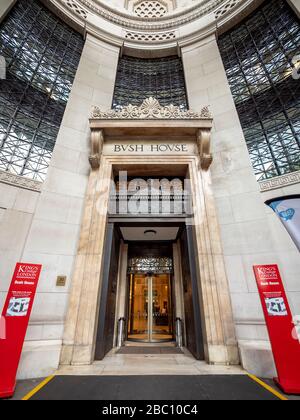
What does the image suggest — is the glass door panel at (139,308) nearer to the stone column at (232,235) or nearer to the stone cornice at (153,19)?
the stone column at (232,235)

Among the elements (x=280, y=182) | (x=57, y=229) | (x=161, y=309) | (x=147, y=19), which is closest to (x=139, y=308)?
(x=161, y=309)

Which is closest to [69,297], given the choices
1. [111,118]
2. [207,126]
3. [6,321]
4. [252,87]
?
[6,321]

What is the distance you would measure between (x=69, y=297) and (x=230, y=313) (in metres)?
4.53

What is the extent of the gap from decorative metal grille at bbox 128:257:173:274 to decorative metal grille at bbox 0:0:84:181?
5.29 metres

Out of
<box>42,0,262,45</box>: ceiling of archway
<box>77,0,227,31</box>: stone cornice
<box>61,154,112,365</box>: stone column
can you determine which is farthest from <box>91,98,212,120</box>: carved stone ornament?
<box>77,0,227,31</box>: stone cornice

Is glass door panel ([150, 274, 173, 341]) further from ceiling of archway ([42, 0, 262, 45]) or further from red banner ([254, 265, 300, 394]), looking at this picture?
ceiling of archway ([42, 0, 262, 45])

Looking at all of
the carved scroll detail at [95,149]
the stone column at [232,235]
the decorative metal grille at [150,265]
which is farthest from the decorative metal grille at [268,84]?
the carved scroll detail at [95,149]

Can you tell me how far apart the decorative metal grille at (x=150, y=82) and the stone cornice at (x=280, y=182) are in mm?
5747

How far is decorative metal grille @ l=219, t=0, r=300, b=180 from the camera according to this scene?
664 centimetres

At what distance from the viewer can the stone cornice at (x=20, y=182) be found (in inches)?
232

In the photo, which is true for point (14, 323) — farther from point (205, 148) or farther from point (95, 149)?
point (205, 148)

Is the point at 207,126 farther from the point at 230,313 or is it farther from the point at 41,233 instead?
the point at 41,233

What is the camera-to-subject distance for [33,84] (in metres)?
7.91
